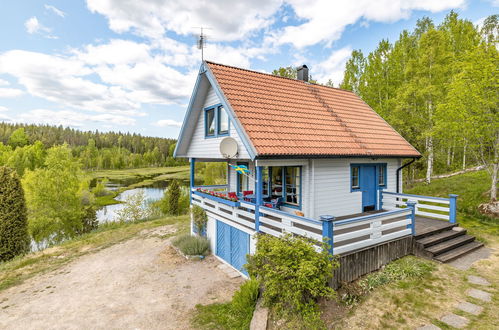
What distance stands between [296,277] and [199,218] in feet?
22.4

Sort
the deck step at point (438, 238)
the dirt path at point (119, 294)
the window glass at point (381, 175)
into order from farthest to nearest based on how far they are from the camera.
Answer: the window glass at point (381, 175) < the deck step at point (438, 238) < the dirt path at point (119, 294)

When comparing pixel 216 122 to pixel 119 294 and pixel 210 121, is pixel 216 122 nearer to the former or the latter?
pixel 210 121

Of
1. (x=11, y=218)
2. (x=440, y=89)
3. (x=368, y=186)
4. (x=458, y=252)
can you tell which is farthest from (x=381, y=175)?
(x=11, y=218)

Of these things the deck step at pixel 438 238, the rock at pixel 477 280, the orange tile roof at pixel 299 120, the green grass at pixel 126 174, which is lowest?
the green grass at pixel 126 174

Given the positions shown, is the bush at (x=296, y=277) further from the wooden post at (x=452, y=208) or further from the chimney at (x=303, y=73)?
the chimney at (x=303, y=73)

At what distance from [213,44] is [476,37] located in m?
26.9

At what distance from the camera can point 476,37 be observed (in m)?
23.7

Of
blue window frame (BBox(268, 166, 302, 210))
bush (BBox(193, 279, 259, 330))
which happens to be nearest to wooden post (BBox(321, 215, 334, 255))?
bush (BBox(193, 279, 259, 330))

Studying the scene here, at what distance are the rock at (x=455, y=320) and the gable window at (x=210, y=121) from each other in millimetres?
9109

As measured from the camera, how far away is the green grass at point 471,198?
33.0 ft

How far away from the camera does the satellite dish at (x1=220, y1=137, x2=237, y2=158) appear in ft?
28.6

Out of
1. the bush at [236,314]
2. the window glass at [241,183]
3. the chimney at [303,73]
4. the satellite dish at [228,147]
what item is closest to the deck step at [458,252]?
the bush at [236,314]

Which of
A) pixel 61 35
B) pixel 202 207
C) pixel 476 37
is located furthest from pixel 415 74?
pixel 61 35

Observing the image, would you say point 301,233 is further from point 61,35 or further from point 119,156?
point 119,156
